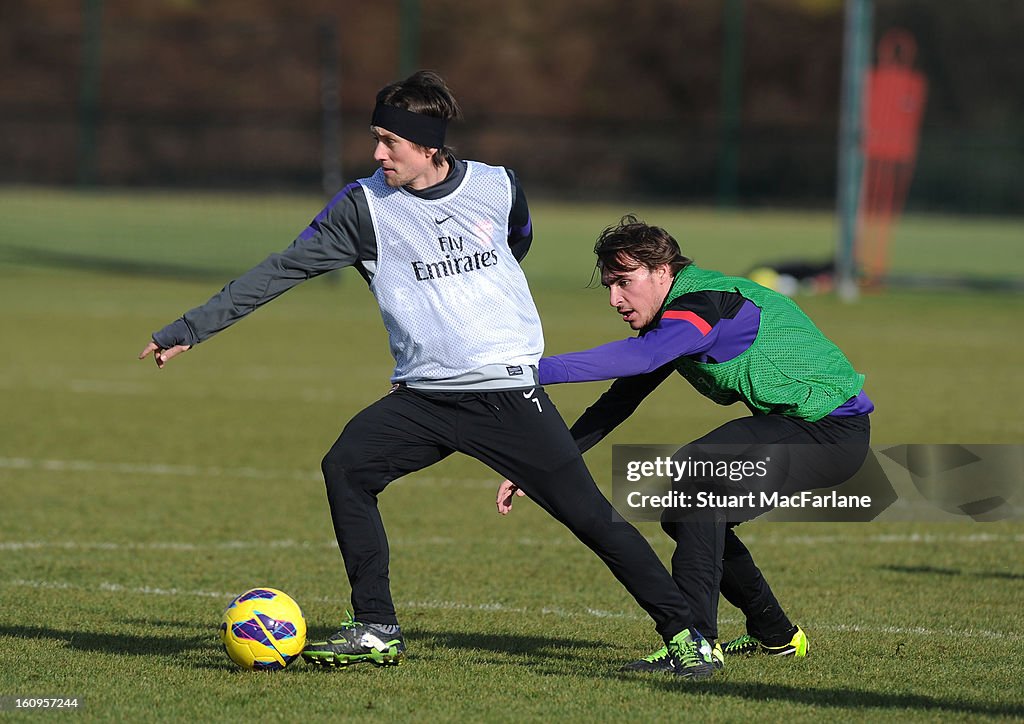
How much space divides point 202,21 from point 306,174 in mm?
9706

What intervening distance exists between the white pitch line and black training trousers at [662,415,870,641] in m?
0.74

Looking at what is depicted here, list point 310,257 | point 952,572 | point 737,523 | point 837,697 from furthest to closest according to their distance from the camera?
point 952,572
point 737,523
point 310,257
point 837,697

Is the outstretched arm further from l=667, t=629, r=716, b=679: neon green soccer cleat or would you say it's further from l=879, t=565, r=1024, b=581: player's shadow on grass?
l=879, t=565, r=1024, b=581: player's shadow on grass

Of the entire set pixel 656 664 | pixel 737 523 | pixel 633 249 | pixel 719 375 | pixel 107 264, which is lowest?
pixel 656 664

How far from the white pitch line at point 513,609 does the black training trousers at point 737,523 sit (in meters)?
0.74

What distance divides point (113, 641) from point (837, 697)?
9.39 ft

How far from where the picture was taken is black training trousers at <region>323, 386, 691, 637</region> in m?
6.07

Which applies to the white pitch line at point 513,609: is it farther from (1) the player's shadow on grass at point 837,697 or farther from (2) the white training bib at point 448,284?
(2) the white training bib at point 448,284

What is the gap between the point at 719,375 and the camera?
6188mm

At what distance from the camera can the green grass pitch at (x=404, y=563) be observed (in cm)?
589

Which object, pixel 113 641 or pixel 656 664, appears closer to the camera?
pixel 656 664

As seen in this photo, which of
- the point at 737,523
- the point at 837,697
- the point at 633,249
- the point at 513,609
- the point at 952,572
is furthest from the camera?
the point at 952,572

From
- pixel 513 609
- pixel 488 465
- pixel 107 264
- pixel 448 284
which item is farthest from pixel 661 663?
pixel 107 264

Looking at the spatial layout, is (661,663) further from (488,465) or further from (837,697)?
(488,465)
